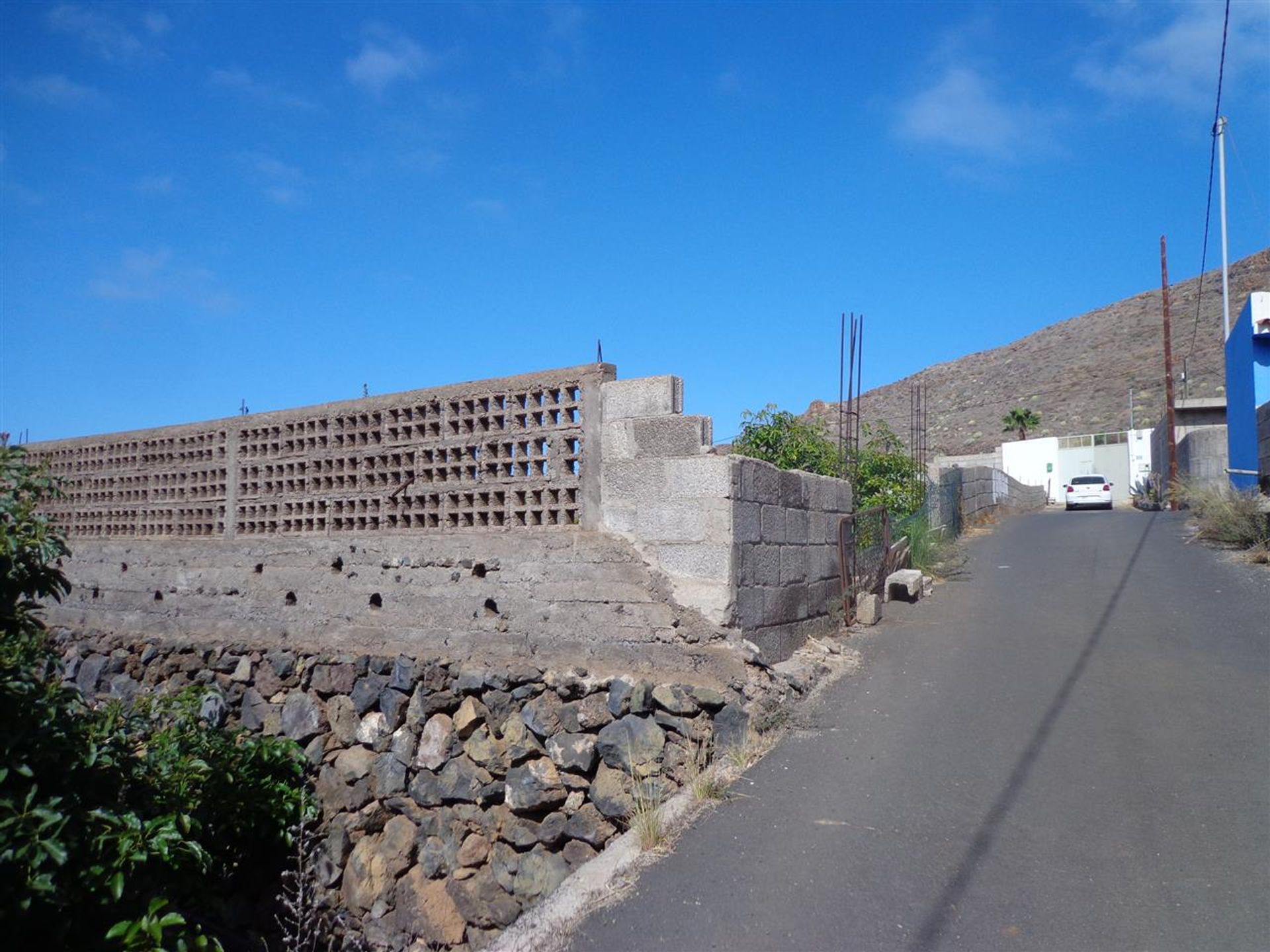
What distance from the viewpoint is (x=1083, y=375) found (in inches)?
2190

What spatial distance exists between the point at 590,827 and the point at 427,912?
1.42 meters

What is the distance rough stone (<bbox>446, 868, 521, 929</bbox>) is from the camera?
6203mm

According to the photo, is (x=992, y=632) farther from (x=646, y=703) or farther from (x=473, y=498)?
(x=473, y=498)

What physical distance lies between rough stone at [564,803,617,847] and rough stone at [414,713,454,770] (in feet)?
3.97

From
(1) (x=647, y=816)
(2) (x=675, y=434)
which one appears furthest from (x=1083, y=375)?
(1) (x=647, y=816)

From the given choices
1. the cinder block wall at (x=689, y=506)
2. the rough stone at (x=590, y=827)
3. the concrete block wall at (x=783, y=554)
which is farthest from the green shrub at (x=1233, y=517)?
the rough stone at (x=590, y=827)

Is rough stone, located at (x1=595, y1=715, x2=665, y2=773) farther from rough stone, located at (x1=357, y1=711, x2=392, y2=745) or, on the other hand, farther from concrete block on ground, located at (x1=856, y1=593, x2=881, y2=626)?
concrete block on ground, located at (x1=856, y1=593, x2=881, y2=626)

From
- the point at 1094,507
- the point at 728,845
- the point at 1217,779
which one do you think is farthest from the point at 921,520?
the point at 1094,507

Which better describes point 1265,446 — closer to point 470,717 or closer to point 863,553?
point 863,553

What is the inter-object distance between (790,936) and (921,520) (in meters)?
10.9

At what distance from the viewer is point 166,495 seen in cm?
1047

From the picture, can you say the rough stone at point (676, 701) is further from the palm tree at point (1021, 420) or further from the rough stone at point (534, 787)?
the palm tree at point (1021, 420)

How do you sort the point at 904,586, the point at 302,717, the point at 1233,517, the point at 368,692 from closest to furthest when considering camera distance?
the point at 368,692, the point at 302,717, the point at 904,586, the point at 1233,517

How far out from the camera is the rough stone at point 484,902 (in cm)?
620
